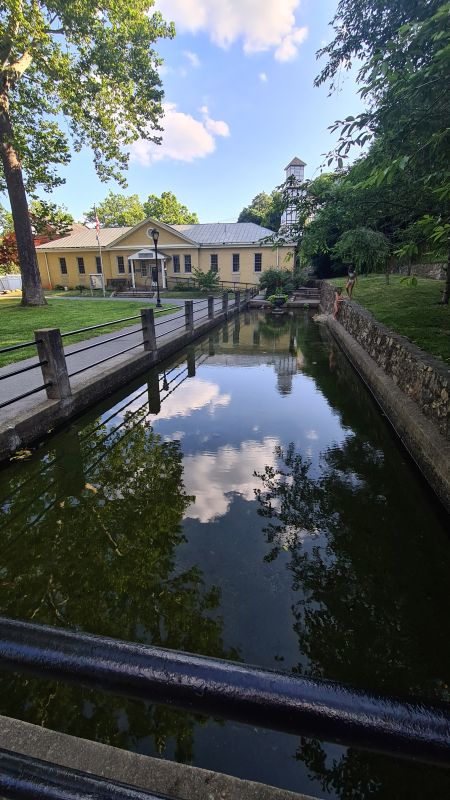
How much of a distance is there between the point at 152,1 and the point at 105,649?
22.1 metres

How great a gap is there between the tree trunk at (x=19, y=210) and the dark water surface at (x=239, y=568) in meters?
14.3

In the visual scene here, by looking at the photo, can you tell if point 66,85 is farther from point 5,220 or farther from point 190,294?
point 5,220

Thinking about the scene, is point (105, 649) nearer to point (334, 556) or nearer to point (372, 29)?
point (334, 556)

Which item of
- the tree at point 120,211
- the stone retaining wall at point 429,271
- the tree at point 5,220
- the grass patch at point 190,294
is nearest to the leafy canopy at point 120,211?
the tree at point 120,211

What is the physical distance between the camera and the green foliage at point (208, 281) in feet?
95.6

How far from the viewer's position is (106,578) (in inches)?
110

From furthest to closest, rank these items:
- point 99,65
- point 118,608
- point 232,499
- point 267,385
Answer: point 99,65
point 267,385
point 232,499
point 118,608

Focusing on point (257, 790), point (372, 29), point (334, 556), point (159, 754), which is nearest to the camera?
point (257, 790)

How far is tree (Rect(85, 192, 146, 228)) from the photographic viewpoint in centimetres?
6494

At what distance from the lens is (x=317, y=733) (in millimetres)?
568

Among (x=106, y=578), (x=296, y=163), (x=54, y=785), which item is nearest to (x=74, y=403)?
(x=106, y=578)

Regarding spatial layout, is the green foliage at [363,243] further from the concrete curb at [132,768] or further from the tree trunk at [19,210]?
the tree trunk at [19,210]

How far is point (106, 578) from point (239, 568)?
38.6 inches

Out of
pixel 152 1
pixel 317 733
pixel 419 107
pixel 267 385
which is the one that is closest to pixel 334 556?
pixel 317 733
